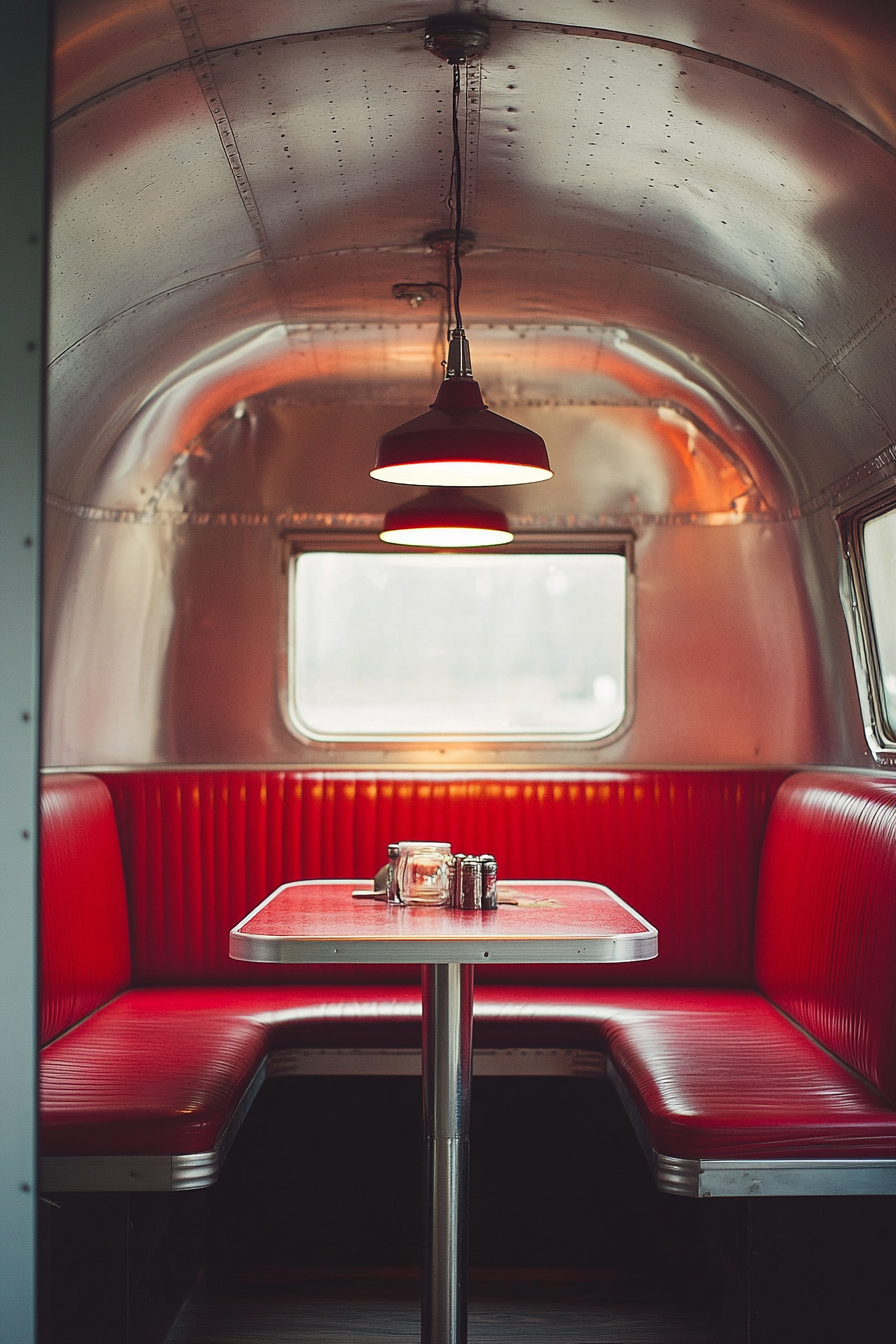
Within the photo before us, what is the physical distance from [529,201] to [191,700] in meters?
2.27

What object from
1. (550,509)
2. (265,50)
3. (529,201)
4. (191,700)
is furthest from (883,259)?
(191,700)

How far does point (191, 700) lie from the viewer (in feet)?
16.8

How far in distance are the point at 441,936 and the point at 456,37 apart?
78.0 inches

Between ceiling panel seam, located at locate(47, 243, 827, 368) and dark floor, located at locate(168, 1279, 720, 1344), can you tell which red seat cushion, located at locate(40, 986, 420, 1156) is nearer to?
dark floor, located at locate(168, 1279, 720, 1344)

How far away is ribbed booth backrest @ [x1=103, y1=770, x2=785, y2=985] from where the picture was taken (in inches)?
186

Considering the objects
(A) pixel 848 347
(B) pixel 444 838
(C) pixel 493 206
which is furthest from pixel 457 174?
(B) pixel 444 838

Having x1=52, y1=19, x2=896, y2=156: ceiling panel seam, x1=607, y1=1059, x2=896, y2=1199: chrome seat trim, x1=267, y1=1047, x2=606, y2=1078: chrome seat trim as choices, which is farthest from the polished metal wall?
x1=607, y1=1059, x2=896, y2=1199: chrome seat trim

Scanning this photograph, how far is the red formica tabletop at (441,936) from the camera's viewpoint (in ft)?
9.31

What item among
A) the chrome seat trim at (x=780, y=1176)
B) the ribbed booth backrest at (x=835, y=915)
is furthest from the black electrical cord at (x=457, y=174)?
the chrome seat trim at (x=780, y=1176)

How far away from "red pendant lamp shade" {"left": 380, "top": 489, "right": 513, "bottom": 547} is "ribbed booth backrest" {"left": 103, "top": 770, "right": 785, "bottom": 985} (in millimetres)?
1080

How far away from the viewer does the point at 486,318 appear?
4879 mm

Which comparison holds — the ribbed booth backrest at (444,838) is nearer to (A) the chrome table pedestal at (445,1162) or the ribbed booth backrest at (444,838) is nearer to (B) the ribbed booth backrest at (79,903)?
(B) the ribbed booth backrest at (79,903)

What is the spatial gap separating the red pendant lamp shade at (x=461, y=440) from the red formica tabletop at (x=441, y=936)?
1049 mm

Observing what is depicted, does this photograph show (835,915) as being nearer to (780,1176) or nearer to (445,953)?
(780,1176)
